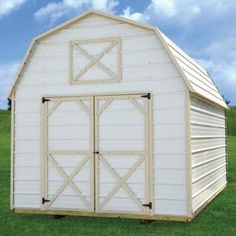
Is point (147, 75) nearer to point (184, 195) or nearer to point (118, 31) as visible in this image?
point (118, 31)

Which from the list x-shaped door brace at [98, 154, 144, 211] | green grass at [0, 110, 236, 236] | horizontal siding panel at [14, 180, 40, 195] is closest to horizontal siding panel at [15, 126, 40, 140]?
horizontal siding panel at [14, 180, 40, 195]

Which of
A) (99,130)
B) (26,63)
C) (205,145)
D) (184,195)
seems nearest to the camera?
(184,195)

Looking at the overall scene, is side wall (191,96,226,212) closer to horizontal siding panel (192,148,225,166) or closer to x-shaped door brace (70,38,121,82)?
horizontal siding panel (192,148,225,166)

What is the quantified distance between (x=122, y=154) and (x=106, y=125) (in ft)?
2.46

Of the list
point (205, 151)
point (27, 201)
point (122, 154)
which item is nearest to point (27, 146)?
point (27, 201)

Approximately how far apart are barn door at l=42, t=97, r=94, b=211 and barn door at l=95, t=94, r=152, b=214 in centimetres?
22

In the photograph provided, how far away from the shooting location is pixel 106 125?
35.5ft

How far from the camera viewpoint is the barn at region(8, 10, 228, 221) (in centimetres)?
1034

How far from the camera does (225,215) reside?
11.7 meters

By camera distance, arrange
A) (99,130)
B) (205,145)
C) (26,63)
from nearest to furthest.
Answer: (99,130) → (26,63) → (205,145)

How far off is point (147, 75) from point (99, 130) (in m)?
1.65

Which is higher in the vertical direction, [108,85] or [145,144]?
[108,85]

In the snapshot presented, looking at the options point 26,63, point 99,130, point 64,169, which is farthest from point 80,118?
Result: point 26,63

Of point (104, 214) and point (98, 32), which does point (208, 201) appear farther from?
point (98, 32)
